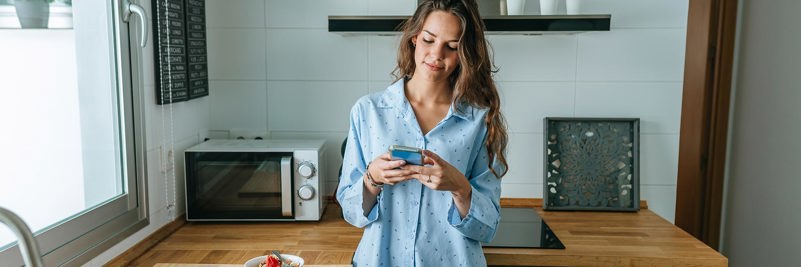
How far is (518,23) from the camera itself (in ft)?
6.18

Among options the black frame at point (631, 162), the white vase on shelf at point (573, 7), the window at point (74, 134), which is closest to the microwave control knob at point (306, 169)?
the window at point (74, 134)

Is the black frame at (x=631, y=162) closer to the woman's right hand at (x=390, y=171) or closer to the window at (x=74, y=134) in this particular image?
the woman's right hand at (x=390, y=171)

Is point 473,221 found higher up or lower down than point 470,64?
lower down

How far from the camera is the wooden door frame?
7.18 ft

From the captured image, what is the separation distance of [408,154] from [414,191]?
237 mm

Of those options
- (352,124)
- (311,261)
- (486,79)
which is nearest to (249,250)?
(311,261)

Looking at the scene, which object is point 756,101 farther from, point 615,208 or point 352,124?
point 352,124

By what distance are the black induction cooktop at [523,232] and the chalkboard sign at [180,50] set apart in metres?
1.04

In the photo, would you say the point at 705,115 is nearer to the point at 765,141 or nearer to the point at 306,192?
the point at 765,141

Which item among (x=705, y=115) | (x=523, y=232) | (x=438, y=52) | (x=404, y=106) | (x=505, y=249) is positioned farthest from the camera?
(x=705, y=115)

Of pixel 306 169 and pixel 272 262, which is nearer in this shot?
pixel 272 262

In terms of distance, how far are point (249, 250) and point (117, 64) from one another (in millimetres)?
606

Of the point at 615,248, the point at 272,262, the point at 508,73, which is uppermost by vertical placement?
the point at 508,73

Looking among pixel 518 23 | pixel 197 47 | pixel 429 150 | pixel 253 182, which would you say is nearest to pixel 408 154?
pixel 429 150
